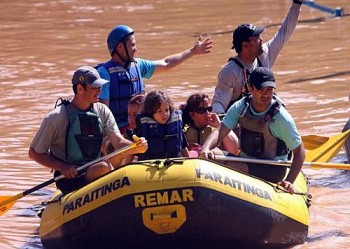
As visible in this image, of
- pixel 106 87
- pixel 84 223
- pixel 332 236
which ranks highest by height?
pixel 106 87

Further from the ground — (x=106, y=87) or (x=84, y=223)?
(x=106, y=87)

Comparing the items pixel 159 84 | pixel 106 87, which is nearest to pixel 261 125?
pixel 106 87

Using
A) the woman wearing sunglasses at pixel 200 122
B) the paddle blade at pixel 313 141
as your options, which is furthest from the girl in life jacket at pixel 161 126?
the paddle blade at pixel 313 141

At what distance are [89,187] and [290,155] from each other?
160cm

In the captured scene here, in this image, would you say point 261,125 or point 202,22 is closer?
point 261,125

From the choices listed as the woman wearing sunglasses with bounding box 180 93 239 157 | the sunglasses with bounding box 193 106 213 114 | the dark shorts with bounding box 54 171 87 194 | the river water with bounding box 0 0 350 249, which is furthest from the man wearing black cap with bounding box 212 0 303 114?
the dark shorts with bounding box 54 171 87 194

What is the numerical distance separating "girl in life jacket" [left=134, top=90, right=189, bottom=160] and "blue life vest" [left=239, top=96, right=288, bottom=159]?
1.61 feet

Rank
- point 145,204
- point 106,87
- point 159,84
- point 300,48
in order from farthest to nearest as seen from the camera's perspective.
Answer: point 300,48 < point 159,84 < point 106,87 < point 145,204

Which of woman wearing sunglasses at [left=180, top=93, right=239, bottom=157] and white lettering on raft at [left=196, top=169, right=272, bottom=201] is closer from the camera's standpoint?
white lettering on raft at [left=196, top=169, right=272, bottom=201]

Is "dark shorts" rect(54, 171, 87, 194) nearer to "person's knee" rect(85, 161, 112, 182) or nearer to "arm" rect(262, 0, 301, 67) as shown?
"person's knee" rect(85, 161, 112, 182)

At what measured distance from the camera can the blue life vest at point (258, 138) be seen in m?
7.66

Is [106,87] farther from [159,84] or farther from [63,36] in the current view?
[63,36]

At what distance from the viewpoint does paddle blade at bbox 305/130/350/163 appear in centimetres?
916

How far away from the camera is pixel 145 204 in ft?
22.8
